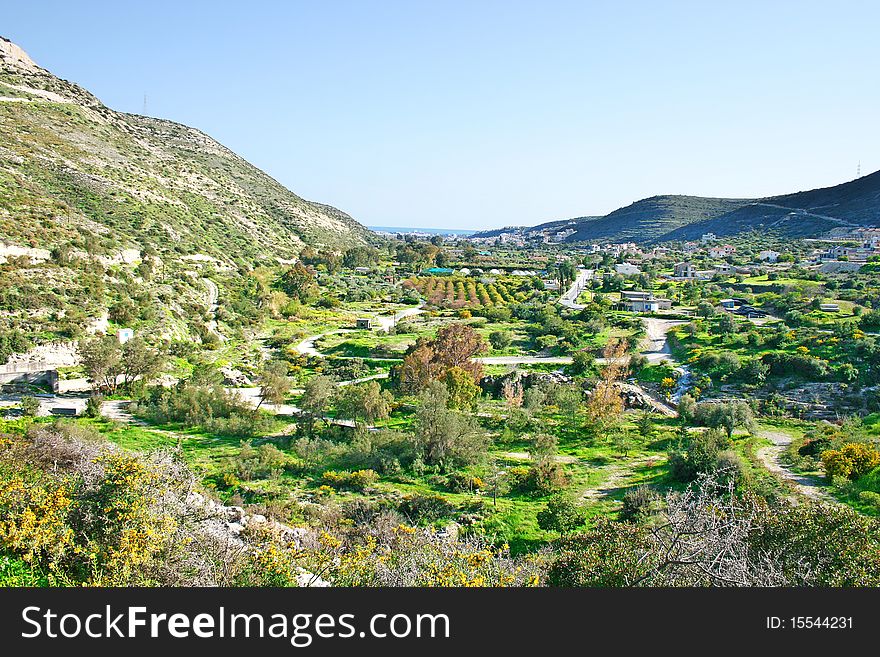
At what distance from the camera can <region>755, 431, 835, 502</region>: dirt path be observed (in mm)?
15117

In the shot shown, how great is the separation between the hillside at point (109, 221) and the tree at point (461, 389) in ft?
52.9

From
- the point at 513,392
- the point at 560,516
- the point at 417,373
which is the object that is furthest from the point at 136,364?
the point at 560,516

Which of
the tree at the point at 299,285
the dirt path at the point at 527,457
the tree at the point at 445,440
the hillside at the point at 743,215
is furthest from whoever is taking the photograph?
the hillside at the point at 743,215

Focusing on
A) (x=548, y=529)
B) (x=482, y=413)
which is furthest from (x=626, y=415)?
(x=548, y=529)

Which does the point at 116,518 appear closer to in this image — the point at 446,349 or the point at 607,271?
the point at 446,349

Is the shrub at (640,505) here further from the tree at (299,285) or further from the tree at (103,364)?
the tree at (299,285)

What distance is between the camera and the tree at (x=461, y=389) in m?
23.5

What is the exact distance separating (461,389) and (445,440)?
234 inches

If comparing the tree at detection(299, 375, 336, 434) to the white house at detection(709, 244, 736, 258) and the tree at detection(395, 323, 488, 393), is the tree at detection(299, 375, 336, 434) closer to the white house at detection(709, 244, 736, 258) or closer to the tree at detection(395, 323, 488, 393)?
the tree at detection(395, 323, 488, 393)

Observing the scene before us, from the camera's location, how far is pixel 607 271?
246 feet

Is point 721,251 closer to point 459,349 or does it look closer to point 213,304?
point 459,349

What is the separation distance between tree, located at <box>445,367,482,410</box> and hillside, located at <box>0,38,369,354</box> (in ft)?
52.9

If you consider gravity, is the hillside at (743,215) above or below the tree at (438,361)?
above

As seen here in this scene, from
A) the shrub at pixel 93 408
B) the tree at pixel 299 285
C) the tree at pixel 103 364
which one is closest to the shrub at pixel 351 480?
the shrub at pixel 93 408
